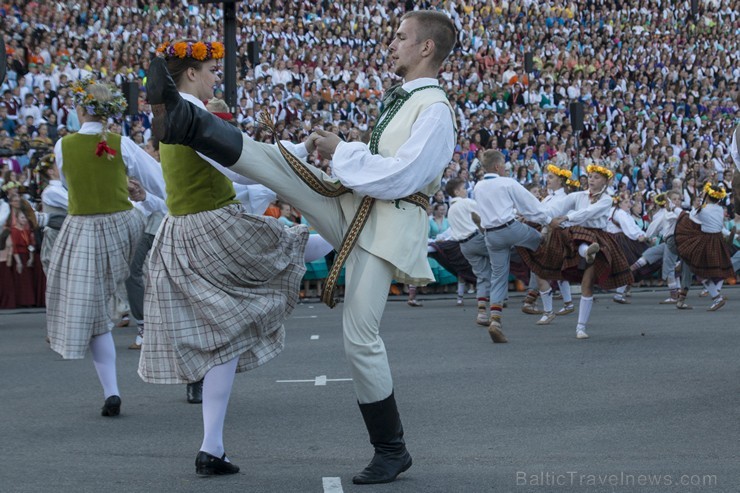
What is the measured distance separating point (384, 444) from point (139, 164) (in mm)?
2812

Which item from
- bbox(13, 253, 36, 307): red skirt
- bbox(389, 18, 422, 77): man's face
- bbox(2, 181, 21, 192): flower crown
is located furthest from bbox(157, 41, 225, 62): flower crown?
bbox(13, 253, 36, 307): red skirt

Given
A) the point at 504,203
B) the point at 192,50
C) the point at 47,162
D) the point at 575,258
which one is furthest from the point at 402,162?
the point at 47,162

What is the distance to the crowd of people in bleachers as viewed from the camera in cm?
1914

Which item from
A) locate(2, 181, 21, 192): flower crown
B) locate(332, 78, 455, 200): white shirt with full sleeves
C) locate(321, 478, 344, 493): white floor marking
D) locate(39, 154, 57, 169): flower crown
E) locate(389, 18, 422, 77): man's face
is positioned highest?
locate(389, 18, 422, 77): man's face

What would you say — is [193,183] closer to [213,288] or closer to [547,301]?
[213,288]

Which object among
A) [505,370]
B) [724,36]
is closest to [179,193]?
[505,370]

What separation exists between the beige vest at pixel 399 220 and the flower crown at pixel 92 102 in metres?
2.78

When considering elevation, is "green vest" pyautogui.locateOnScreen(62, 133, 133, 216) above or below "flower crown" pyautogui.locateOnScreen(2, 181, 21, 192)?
above

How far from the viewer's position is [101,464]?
541 cm

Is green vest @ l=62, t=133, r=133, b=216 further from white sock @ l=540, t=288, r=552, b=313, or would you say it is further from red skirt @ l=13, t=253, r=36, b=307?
red skirt @ l=13, t=253, r=36, b=307

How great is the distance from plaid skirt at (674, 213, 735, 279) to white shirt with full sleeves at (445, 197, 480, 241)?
2.87 metres

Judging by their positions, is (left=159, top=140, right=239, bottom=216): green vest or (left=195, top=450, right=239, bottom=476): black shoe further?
(left=159, top=140, right=239, bottom=216): green vest

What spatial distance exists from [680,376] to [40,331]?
24.2ft

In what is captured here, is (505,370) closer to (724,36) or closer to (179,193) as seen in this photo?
(179,193)
